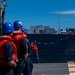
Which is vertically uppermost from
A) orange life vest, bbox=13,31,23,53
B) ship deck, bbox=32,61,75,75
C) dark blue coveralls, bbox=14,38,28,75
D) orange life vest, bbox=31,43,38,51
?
orange life vest, bbox=13,31,23,53

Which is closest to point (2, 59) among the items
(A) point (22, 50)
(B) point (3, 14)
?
(A) point (22, 50)

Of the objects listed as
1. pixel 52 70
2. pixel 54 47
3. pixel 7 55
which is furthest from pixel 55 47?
pixel 7 55

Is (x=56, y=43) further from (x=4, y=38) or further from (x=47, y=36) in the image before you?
(x=4, y=38)

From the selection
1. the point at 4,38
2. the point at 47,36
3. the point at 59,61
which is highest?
the point at 4,38

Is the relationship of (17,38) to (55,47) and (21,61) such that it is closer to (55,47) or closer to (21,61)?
(21,61)

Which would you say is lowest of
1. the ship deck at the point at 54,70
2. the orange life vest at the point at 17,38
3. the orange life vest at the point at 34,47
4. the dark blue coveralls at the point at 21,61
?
the ship deck at the point at 54,70

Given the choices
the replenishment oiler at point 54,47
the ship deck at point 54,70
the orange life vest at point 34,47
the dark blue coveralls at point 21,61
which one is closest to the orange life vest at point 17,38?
the dark blue coveralls at point 21,61

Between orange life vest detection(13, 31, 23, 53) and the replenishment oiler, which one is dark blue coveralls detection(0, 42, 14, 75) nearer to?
orange life vest detection(13, 31, 23, 53)

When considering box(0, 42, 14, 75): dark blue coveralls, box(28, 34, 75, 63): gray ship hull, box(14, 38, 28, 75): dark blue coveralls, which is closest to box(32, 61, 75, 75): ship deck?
box(28, 34, 75, 63): gray ship hull

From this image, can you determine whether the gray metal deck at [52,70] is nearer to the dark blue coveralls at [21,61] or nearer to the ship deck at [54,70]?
the ship deck at [54,70]

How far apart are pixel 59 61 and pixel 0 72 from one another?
18.4 meters

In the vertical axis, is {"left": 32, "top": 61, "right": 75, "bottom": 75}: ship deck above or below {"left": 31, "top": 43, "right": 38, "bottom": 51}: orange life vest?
below

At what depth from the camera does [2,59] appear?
24.2ft

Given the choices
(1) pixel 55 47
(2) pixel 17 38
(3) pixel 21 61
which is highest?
(2) pixel 17 38
